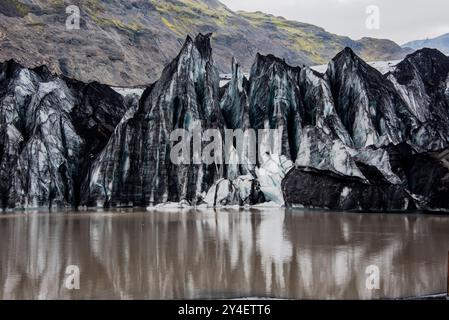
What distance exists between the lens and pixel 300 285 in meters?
13.1

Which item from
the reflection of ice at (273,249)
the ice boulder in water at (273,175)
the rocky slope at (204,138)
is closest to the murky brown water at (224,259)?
the reflection of ice at (273,249)

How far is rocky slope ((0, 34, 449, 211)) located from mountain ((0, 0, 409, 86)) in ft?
79.5

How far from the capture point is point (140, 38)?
10012 cm

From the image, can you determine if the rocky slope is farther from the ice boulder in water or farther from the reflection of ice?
the reflection of ice

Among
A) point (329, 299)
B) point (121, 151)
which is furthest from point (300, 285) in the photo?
point (121, 151)

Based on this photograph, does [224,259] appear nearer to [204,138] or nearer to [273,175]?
[273,175]

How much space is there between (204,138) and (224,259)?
30.1m

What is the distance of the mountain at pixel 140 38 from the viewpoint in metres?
79.3

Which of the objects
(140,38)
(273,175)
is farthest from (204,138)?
(140,38)

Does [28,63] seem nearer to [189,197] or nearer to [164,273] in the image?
[189,197]

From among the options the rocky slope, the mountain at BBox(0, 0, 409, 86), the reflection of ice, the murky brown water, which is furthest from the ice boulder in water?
the mountain at BBox(0, 0, 409, 86)

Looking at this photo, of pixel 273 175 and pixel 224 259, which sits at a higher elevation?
pixel 273 175
